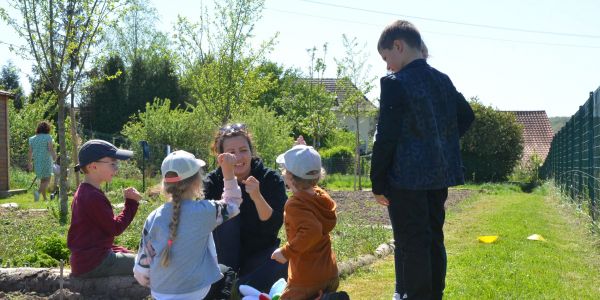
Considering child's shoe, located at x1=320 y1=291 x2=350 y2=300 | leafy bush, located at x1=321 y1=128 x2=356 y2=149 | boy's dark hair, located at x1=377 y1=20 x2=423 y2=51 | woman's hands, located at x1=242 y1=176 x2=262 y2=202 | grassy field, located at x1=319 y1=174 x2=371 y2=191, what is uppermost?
boy's dark hair, located at x1=377 y1=20 x2=423 y2=51

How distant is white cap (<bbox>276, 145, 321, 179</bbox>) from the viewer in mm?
3869

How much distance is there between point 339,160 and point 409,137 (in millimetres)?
26122

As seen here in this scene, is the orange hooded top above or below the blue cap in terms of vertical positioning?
below

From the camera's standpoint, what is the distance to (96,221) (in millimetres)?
4473

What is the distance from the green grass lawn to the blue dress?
761 centimetres

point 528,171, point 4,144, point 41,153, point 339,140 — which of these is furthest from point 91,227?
point 339,140

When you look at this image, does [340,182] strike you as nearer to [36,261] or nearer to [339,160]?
[339,160]

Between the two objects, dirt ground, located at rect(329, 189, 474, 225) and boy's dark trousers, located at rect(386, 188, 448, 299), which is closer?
boy's dark trousers, located at rect(386, 188, 448, 299)

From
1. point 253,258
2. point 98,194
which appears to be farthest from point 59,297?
point 253,258

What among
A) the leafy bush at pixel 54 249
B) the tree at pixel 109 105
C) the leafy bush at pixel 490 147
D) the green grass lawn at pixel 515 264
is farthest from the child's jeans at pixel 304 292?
the tree at pixel 109 105

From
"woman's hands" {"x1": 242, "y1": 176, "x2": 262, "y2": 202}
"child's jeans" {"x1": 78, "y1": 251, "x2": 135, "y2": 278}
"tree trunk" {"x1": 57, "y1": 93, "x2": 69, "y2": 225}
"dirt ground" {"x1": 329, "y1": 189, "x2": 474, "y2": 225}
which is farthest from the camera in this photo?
"dirt ground" {"x1": 329, "y1": 189, "x2": 474, "y2": 225}

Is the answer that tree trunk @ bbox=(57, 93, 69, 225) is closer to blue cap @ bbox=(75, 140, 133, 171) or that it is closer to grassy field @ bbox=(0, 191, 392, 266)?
grassy field @ bbox=(0, 191, 392, 266)

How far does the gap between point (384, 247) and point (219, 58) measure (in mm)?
11685

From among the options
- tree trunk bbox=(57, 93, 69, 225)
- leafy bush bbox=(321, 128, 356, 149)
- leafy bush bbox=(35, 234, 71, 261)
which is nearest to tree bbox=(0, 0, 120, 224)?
tree trunk bbox=(57, 93, 69, 225)
